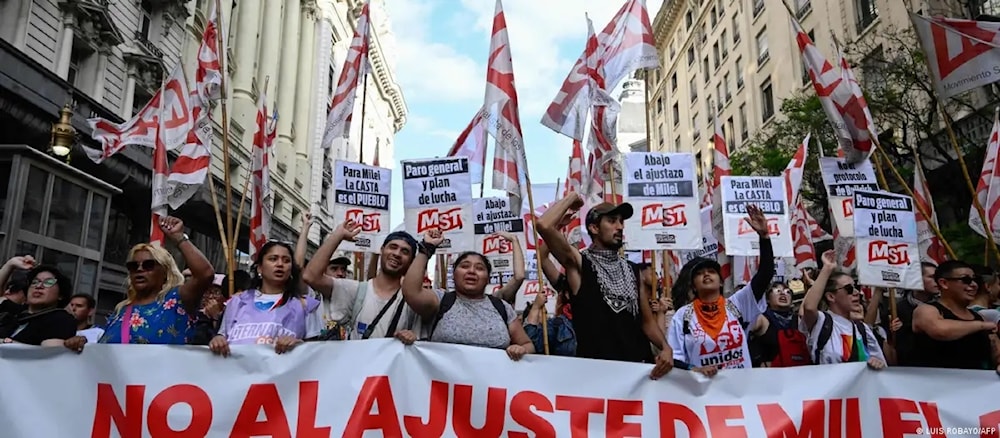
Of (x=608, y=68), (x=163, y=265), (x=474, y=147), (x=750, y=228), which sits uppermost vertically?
(x=608, y=68)

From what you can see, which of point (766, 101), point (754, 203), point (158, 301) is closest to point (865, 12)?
point (766, 101)

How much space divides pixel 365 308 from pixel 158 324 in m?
1.17

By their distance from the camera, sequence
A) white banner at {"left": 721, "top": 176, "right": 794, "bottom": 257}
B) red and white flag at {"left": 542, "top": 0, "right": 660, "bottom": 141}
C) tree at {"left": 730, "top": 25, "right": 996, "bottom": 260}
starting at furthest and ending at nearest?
tree at {"left": 730, "top": 25, "right": 996, "bottom": 260} < white banner at {"left": 721, "top": 176, "right": 794, "bottom": 257} < red and white flag at {"left": 542, "top": 0, "right": 660, "bottom": 141}

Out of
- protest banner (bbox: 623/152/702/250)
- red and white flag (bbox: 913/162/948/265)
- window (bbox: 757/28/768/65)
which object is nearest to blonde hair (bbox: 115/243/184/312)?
protest banner (bbox: 623/152/702/250)

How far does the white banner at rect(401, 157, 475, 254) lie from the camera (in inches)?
244

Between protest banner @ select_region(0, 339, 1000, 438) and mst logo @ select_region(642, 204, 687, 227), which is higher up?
mst logo @ select_region(642, 204, 687, 227)

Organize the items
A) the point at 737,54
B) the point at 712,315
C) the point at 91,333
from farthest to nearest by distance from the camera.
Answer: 1. the point at 737,54
2. the point at 91,333
3. the point at 712,315

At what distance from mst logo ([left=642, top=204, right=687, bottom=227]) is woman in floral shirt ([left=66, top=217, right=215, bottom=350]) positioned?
397 centimetres

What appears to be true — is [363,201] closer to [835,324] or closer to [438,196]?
[438,196]

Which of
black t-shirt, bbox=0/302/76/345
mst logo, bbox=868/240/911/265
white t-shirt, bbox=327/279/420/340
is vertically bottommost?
black t-shirt, bbox=0/302/76/345

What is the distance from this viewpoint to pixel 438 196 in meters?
6.30

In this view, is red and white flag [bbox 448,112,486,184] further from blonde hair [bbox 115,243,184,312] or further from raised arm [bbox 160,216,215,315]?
raised arm [bbox 160,216,215,315]

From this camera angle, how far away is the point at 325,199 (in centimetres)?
3994

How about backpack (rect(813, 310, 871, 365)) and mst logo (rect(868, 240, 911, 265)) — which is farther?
mst logo (rect(868, 240, 911, 265))
